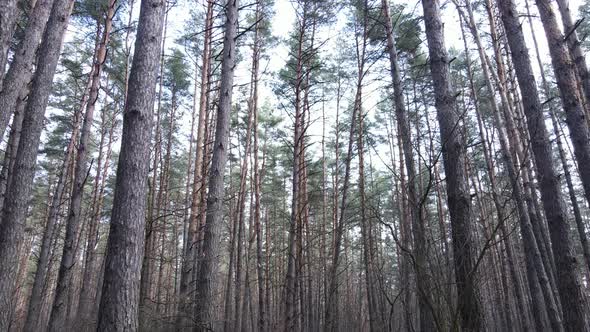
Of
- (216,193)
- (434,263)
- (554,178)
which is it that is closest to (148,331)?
(216,193)

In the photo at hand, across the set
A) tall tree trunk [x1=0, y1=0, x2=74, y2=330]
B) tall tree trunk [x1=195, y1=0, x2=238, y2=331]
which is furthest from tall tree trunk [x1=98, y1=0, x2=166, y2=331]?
tall tree trunk [x1=0, y1=0, x2=74, y2=330]

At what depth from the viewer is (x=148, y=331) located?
574 centimetres

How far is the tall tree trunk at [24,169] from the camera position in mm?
5445

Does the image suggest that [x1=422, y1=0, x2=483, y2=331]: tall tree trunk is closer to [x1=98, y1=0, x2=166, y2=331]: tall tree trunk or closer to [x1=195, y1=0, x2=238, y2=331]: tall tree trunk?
[x1=98, y1=0, x2=166, y2=331]: tall tree trunk

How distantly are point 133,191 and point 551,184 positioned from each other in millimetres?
5339

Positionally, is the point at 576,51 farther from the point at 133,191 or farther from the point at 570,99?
the point at 133,191

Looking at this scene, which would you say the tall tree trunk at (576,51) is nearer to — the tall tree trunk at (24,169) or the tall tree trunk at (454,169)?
the tall tree trunk at (454,169)

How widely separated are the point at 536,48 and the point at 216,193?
615 inches

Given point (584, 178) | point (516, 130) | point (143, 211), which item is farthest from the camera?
point (516, 130)

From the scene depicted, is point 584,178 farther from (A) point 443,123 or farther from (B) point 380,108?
(B) point 380,108

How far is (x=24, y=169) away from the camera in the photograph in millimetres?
5906

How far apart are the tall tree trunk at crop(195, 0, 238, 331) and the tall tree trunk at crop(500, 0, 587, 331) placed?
4262 millimetres

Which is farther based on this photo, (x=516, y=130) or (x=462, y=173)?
(x=516, y=130)

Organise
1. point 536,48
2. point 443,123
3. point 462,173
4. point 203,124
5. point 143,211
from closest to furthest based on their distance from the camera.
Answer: point 143,211
point 462,173
point 443,123
point 203,124
point 536,48
